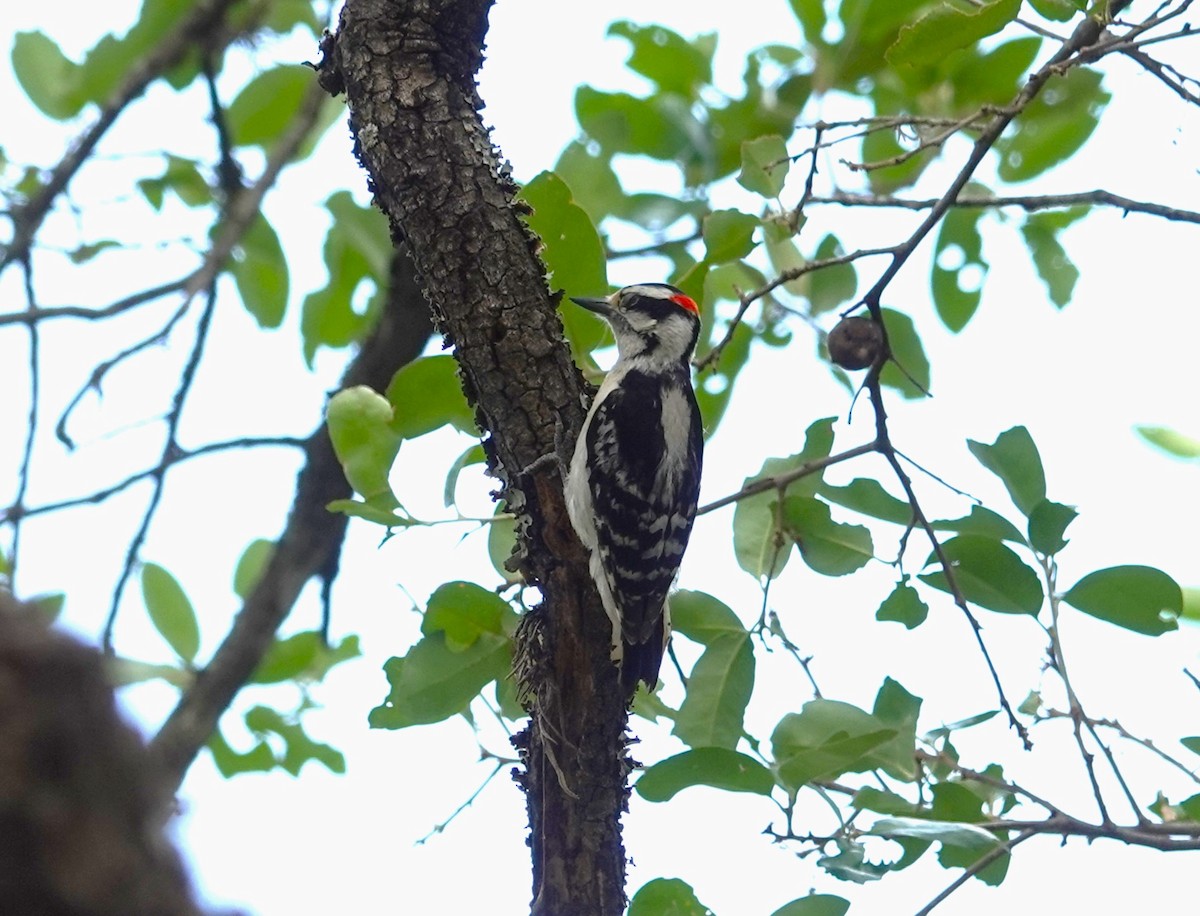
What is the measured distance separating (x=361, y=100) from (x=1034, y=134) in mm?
3186

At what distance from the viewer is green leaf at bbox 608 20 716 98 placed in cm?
525

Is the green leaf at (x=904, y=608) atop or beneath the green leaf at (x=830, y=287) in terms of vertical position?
beneath

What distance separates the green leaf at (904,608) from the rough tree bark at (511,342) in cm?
72

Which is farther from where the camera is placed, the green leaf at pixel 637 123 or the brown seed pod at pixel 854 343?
the green leaf at pixel 637 123

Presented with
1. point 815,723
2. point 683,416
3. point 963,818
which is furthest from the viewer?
point 683,416

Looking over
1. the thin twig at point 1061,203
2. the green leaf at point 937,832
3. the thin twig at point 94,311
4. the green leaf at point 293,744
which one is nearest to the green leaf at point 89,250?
the thin twig at point 94,311

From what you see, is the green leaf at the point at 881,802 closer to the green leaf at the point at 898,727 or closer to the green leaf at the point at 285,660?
the green leaf at the point at 898,727

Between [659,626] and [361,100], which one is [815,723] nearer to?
[659,626]

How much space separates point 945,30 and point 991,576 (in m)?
1.24

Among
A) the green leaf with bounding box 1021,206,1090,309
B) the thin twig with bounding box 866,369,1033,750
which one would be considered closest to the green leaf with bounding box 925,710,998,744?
the thin twig with bounding box 866,369,1033,750

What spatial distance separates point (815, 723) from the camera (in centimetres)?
299

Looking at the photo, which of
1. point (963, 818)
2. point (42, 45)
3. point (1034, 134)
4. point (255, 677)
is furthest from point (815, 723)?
point (42, 45)

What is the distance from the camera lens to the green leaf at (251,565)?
16.9 ft

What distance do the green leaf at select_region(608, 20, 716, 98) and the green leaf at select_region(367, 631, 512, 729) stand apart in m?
2.96
